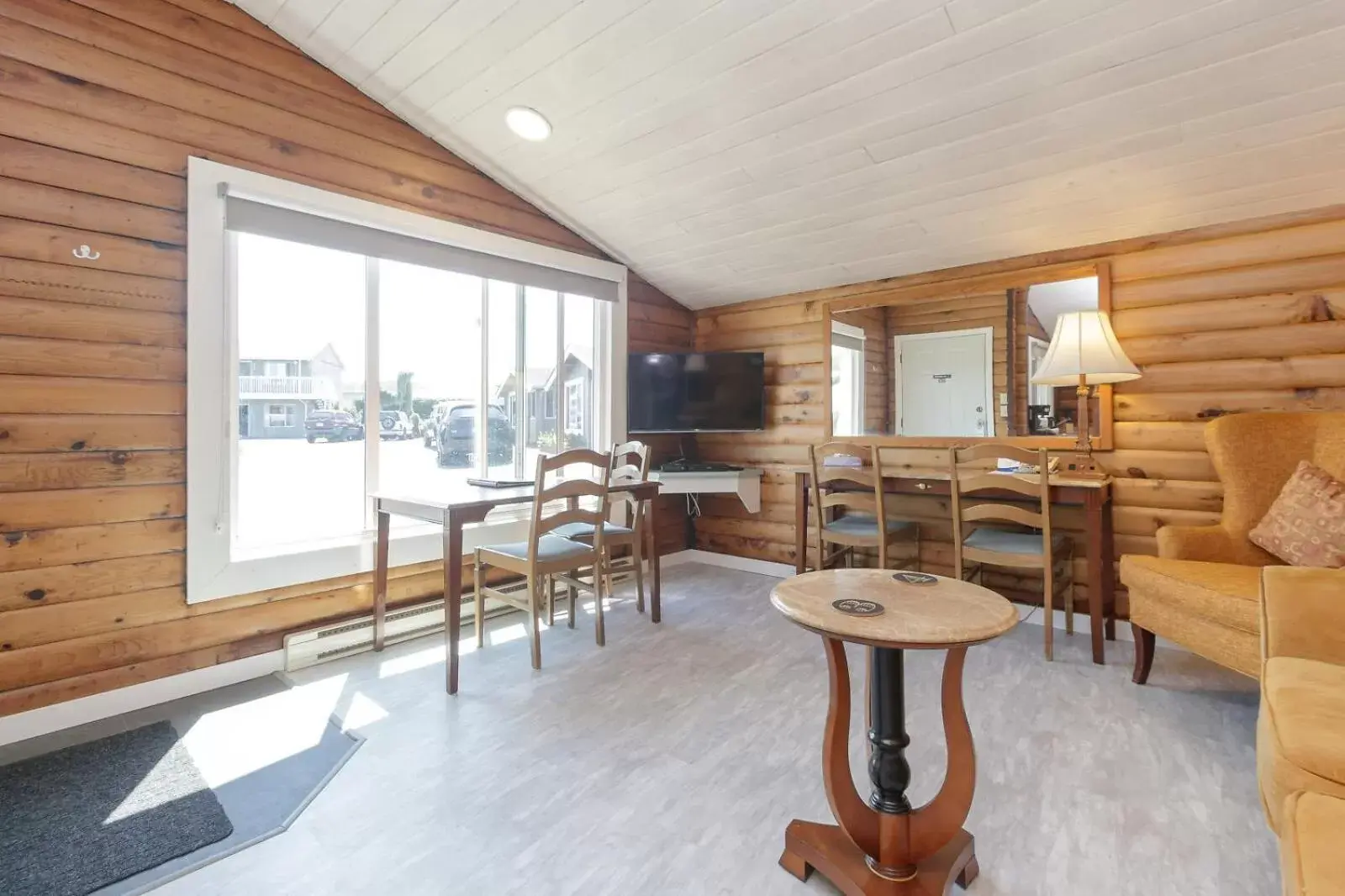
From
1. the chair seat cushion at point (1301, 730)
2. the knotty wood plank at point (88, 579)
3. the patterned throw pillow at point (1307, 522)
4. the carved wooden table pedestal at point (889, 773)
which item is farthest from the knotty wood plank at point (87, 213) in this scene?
the patterned throw pillow at point (1307, 522)

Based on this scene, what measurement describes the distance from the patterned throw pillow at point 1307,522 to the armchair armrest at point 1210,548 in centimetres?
6

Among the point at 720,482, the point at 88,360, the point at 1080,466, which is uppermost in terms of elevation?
the point at 88,360

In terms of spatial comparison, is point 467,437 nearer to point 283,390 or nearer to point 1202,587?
point 283,390

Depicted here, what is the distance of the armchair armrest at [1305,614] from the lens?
4.87 feet

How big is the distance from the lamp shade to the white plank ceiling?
17.5 inches

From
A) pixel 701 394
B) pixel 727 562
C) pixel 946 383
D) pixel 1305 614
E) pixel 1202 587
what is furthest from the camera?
pixel 727 562

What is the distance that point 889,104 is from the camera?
7.89 feet

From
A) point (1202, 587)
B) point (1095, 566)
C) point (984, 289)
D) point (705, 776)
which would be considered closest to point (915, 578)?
point (705, 776)

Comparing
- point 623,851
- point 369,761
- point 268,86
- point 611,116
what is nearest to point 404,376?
point 268,86

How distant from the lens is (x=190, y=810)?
1651mm

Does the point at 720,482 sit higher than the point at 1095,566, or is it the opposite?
the point at 720,482

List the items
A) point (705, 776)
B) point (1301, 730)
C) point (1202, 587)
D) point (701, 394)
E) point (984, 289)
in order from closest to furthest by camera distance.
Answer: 1. point (1301, 730)
2. point (705, 776)
3. point (1202, 587)
4. point (984, 289)
5. point (701, 394)

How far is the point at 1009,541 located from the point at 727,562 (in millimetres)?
2015

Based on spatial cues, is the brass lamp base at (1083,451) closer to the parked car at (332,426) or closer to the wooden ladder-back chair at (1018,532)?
the wooden ladder-back chair at (1018,532)
